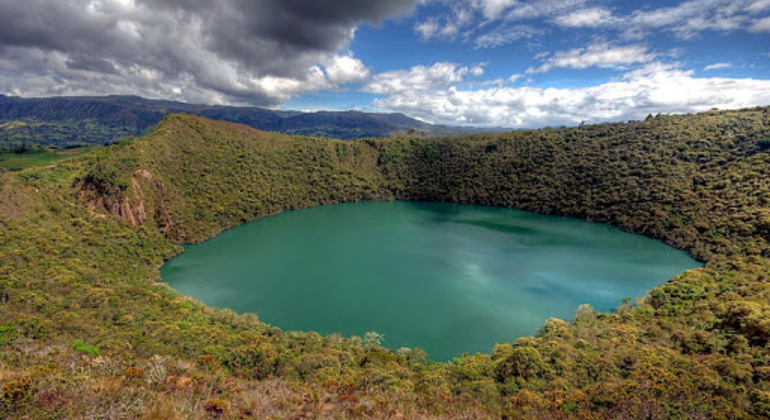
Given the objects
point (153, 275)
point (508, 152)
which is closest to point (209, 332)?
point (153, 275)

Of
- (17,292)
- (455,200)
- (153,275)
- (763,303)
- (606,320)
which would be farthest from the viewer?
(455,200)

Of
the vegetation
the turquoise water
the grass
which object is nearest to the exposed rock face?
the vegetation

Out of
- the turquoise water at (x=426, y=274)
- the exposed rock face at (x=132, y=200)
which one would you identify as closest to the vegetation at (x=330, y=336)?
the exposed rock face at (x=132, y=200)

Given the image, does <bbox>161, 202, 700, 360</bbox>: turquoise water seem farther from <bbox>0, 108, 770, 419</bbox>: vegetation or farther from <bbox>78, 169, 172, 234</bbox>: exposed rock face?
<bbox>78, 169, 172, 234</bbox>: exposed rock face

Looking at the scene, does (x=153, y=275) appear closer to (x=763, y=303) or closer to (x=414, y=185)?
(x=763, y=303)

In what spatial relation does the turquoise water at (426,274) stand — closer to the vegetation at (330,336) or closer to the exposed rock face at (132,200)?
the vegetation at (330,336)

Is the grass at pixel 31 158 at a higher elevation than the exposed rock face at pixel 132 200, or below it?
higher

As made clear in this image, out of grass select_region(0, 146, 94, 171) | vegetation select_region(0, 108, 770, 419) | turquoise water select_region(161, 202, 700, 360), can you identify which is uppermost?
grass select_region(0, 146, 94, 171)
